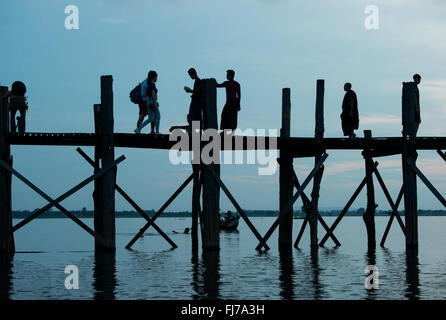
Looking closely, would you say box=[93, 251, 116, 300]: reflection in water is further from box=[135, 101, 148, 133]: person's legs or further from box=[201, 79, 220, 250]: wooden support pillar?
box=[135, 101, 148, 133]: person's legs

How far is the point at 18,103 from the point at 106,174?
3.25m

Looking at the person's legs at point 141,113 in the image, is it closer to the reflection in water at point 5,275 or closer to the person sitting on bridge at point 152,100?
the person sitting on bridge at point 152,100

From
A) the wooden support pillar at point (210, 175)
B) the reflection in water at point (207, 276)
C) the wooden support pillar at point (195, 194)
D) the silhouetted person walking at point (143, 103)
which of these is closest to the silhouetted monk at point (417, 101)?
the wooden support pillar at point (210, 175)

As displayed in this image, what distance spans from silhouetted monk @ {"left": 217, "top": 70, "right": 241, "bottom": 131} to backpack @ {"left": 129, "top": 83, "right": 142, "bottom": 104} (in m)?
2.36

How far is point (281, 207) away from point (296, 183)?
94cm

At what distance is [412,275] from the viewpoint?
2064 centimetres

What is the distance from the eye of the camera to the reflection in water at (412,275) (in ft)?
54.7

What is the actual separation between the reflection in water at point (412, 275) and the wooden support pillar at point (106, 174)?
846cm

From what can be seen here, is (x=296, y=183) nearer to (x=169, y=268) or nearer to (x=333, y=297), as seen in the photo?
(x=169, y=268)

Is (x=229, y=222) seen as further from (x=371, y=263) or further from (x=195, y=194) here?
(x=371, y=263)

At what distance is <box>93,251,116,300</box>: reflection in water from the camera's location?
16.5 metres

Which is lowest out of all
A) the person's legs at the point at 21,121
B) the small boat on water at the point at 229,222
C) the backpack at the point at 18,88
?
the small boat on water at the point at 229,222

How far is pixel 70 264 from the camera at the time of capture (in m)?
24.6
